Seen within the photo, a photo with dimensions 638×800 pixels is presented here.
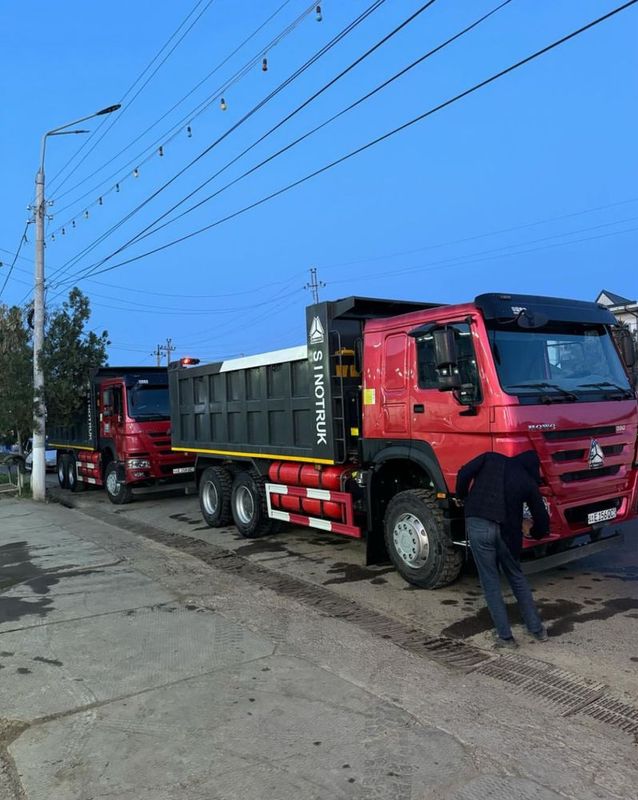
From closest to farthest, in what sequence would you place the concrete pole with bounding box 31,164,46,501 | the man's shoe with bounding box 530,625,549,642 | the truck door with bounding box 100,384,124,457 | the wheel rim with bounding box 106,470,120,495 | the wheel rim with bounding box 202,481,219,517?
the man's shoe with bounding box 530,625,549,642 < the wheel rim with bounding box 202,481,219,517 < the truck door with bounding box 100,384,124,457 < the wheel rim with bounding box 106,470,120,495 < the concrete pole with bounding box 31,164,46,501

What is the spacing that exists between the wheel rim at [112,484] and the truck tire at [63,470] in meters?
3.92

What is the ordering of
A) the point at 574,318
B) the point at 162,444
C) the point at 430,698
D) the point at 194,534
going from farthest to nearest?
the point at 162,444, the point at 194,534, the point at 574,318, the point at 430,698

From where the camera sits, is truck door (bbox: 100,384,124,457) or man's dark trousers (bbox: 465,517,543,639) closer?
man's dark trousers (bbox: 465,517,543,639)

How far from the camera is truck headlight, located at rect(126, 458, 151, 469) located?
13664 mm

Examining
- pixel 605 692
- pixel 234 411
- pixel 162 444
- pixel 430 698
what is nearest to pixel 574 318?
pixel 605 692

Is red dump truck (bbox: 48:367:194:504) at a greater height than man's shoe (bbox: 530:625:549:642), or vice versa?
red dump truck (bbox: 48:367:194:504)

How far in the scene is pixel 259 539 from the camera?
9.47 m

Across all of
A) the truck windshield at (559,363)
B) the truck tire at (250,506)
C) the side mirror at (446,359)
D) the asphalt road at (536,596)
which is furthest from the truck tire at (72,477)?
the truck windshield at (559,363)

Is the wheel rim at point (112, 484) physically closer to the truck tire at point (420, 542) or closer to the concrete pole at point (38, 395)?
the concrete pole at point (38, 395)

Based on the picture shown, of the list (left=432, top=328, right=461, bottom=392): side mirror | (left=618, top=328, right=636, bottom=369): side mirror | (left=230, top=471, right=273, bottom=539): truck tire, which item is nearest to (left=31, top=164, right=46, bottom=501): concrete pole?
(left=230, top=471, right=273, bottom=539): truck tire

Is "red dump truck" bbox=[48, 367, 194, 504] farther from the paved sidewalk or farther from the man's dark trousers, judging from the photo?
the man's dark trousers

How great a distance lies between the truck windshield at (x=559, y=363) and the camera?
558 cm

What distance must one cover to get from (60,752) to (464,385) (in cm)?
406

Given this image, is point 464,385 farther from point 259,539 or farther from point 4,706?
point 259,539
